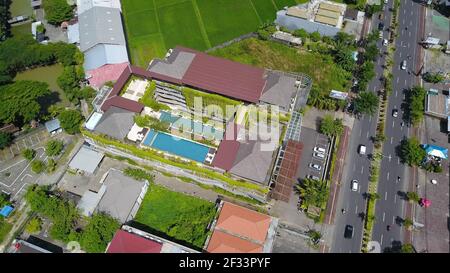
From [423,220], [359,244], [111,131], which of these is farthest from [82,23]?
[423,220]

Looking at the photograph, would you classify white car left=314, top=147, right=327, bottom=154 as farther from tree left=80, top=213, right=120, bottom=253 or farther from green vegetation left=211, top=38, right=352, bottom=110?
tree left=80, top=213, right=120, bottom=253

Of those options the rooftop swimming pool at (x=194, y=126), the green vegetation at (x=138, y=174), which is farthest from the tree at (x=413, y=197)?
the green vegetation at (x=138, y=174)

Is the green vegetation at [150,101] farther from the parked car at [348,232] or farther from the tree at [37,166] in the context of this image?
the parked car at [348,232]

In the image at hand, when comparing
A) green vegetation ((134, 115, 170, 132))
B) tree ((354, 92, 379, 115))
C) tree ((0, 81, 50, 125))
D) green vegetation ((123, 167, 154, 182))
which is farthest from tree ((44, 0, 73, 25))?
tree ((354, 92, 379, 115))

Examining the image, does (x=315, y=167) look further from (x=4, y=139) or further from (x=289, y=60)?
(x=4, y=139)

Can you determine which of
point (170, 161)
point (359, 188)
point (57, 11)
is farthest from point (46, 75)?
point (359, 188)

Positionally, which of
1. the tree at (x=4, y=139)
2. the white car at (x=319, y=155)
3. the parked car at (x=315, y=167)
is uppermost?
the tree at (x=4, y=139)
